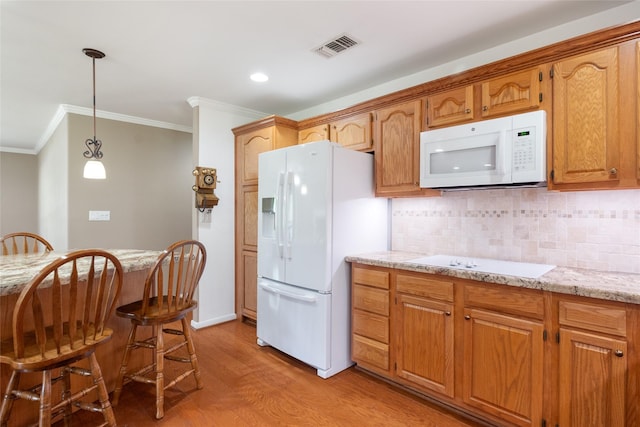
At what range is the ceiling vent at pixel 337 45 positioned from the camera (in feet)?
7.68

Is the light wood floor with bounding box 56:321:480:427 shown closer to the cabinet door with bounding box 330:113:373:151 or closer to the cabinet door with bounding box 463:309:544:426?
the cabinet door with bounding box 463:309:544:426

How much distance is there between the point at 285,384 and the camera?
7.93ft

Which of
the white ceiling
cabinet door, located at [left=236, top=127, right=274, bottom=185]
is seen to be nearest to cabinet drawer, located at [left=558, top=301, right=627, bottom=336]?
the white ceiling

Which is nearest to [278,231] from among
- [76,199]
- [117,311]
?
[117,311]

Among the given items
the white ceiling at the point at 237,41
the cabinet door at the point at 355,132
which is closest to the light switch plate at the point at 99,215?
the white ceiling at the point at 237,41

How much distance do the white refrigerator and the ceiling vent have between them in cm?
70

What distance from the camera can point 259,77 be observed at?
3.00 m

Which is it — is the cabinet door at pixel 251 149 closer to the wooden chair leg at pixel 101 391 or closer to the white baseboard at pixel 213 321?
the white baseboard at pixel 213 321

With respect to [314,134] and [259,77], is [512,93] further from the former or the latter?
[259,77]

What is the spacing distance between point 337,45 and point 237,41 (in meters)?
0.73

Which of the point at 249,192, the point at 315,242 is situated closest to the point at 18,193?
the point at 249,192

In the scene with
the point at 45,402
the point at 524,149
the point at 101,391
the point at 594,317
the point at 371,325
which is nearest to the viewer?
the point at 45,402

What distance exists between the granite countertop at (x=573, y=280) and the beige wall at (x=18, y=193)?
24.1ft

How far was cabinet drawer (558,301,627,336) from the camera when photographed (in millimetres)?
1491
